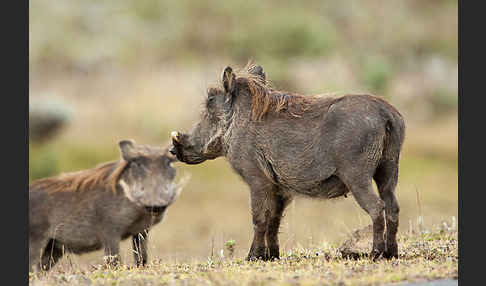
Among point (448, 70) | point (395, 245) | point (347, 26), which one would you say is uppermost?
point (347, 26)

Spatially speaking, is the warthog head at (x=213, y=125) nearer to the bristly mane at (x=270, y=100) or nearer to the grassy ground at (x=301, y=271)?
the bristly mane at (x=270, y=100)

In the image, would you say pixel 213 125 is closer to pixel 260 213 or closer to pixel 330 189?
pixel 260 213

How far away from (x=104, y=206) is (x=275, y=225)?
3508 mm

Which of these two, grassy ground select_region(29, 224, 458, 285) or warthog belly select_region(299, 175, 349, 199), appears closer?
grassy ground select_region(29, 224, 458, 285)

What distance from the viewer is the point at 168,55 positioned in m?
35.8

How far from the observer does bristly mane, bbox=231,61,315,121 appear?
852cm

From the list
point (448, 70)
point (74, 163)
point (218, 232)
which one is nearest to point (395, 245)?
point (218, 232)

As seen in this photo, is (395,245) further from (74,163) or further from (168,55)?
(168,55)

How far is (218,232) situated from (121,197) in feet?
26.7

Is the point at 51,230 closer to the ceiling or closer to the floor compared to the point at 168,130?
closer to the floor

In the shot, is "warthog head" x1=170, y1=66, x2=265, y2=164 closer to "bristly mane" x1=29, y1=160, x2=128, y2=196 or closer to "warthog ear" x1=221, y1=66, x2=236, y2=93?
"warthog ear" x1=221, y1=66, x2=236, y2=93

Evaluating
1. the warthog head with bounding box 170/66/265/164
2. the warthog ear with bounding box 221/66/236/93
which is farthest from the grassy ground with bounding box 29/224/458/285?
the warthog ear with bounding box 221/66/236/93

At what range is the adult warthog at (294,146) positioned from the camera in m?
7.87

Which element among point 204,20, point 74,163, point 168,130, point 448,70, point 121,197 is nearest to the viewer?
point 121,197
